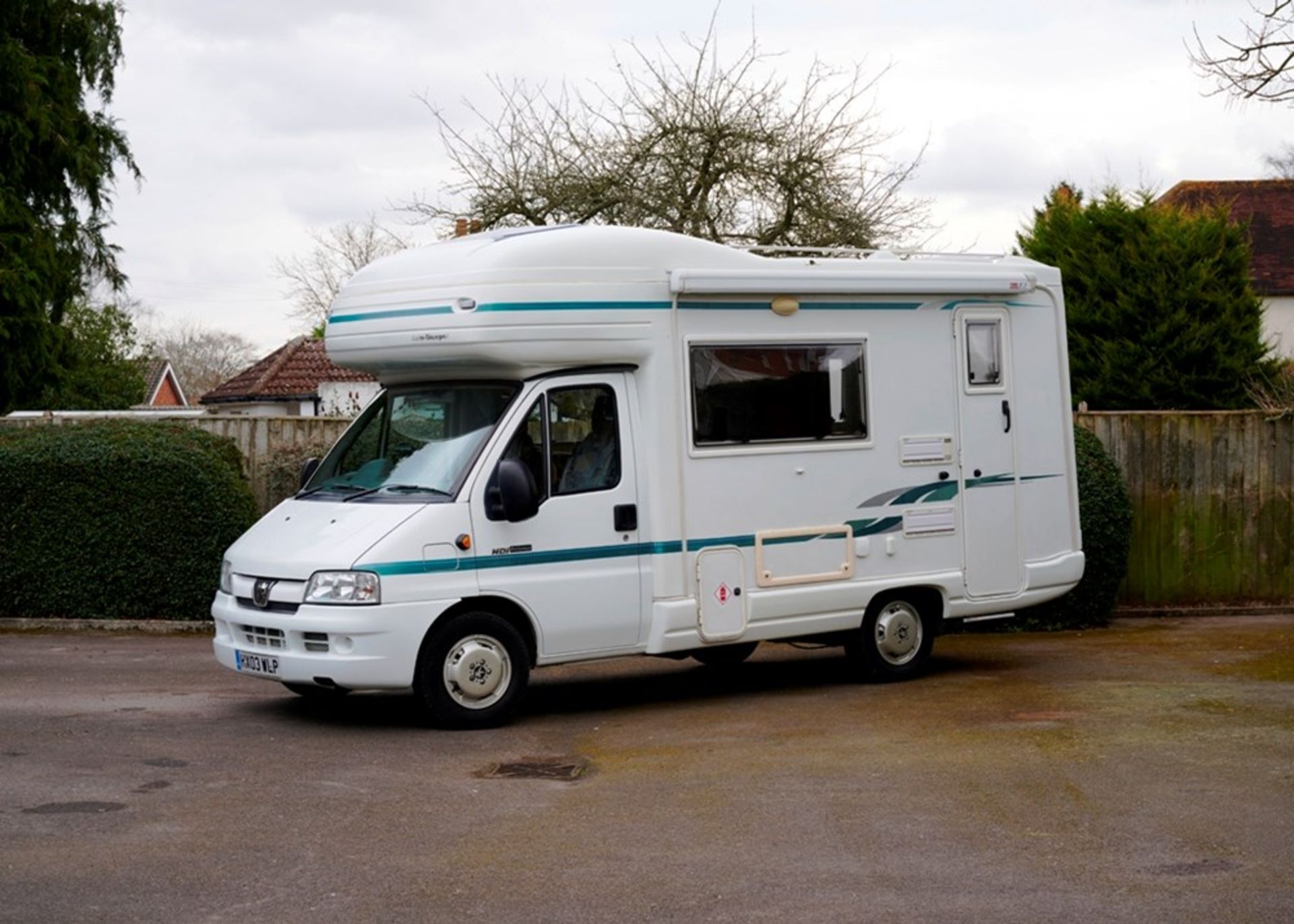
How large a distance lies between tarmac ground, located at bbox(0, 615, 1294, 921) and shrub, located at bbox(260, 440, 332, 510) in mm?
3758

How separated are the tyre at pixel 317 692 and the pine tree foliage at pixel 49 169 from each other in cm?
1795

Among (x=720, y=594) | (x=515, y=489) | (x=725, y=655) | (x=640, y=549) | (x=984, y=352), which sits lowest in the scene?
(x=725, y=655)

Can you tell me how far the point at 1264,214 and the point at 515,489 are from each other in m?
41.9

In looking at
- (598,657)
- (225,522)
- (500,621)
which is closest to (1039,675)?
(598,657)

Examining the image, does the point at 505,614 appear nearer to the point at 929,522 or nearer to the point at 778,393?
the point at 778,393

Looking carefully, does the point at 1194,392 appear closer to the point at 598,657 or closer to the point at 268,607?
the point at 598,657

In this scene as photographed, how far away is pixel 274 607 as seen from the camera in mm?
10289

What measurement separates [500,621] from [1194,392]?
1420cm

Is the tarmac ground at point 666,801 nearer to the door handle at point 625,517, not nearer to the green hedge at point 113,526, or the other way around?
the door handle at point 625,517

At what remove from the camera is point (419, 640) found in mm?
10148

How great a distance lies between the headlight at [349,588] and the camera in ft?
32.7

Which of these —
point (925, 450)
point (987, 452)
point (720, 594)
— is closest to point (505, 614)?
point (720, 594)

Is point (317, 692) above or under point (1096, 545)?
under

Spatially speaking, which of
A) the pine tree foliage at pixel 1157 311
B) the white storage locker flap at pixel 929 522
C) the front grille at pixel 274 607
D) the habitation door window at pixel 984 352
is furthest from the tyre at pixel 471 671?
the pine tree foliage at pixel 1157 311
